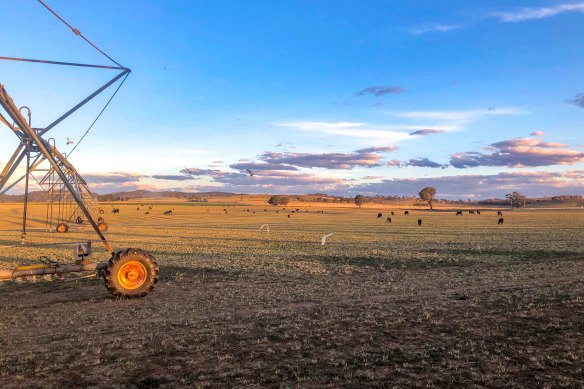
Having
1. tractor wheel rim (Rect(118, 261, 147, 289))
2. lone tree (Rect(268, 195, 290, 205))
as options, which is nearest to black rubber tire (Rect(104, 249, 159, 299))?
tractor wheel rim (Rect(118, 261, 147, 289))

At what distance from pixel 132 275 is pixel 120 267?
0.57 meters

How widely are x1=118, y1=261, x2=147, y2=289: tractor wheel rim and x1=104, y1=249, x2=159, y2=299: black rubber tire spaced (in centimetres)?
11

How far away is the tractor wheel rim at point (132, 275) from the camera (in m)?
13.0

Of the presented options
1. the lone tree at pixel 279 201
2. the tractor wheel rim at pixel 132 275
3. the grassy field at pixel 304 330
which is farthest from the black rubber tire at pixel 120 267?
the lone tree at pixel 279 201

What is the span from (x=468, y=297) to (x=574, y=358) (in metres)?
5.37

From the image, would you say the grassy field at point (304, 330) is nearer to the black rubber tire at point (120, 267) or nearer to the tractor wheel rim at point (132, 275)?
the black rubber tire at point (120, 267)

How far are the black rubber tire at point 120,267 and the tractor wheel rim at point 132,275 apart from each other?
0.37 ft

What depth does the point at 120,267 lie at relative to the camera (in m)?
12.7

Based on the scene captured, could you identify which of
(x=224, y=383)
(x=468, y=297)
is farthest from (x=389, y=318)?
(x=224, y=383)

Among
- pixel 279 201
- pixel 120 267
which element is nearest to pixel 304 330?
pixel 120 267

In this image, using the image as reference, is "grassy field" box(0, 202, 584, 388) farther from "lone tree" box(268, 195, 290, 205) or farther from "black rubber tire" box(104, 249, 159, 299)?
"lone tree" box(268, 195, 290, 205)

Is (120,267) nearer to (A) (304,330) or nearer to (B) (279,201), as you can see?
(A) (304,330)

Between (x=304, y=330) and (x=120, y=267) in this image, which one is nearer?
(x=304, y=330)

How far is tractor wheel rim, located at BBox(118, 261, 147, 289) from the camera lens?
13008mm
